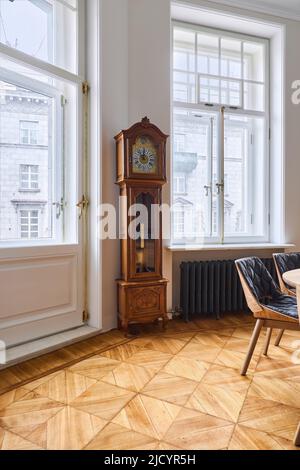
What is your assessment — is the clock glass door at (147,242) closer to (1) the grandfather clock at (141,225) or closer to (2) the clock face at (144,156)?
(1) the grandfather clock at (141,225)

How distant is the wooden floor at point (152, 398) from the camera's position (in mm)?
1574

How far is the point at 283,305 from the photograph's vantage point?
7.57 feet

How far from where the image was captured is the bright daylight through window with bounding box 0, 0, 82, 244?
2635 millimetres

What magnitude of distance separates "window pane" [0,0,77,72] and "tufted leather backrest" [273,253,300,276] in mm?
2344

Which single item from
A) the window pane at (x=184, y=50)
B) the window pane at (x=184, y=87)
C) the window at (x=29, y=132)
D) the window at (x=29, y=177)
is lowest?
the window at (x=29, y=177)

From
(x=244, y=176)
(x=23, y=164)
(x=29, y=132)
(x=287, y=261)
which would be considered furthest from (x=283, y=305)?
(x=29, y=132)

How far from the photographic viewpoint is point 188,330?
320cm

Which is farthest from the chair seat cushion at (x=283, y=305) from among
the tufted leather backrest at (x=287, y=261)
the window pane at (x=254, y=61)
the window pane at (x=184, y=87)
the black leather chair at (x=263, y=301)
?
the window pane at (x=254, y=61)

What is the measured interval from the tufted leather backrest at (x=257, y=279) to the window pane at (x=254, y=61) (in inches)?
103

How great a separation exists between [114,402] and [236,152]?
3.04m
